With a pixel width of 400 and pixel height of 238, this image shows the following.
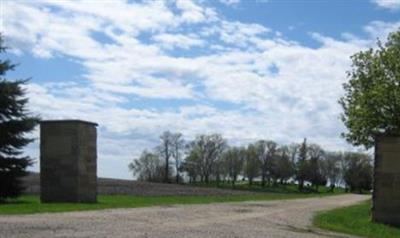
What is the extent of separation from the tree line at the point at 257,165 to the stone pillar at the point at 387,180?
10009 cm

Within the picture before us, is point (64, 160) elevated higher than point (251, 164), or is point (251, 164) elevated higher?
point (64, 160)

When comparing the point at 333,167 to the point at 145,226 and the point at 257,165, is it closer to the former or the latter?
the point at 257,165

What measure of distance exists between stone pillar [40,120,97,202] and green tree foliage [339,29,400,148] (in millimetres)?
15698

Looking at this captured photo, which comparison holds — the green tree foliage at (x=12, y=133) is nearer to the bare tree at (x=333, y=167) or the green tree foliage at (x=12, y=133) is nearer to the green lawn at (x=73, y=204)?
the green lawn at (x=73, y=204)

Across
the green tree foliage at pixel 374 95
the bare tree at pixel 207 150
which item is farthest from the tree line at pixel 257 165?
the green tree foliage at pixel 374 95

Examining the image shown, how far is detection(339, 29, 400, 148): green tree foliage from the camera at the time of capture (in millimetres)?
38344

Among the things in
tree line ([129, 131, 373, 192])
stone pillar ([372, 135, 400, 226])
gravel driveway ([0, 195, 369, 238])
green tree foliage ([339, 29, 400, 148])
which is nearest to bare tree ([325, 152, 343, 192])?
tree line ([129, 131, 373, 192])

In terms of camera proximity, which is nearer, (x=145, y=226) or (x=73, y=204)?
(x=145, y=226)

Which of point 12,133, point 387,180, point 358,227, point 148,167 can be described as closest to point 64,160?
point 12,133

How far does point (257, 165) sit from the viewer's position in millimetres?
144250

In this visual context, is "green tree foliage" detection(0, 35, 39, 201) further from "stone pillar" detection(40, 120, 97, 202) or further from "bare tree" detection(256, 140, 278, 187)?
"bare tree" detection(256, 140, 278, 187)

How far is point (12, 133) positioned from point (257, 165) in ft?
366

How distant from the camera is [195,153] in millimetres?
135250

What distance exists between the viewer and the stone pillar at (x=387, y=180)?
29.2 metres
